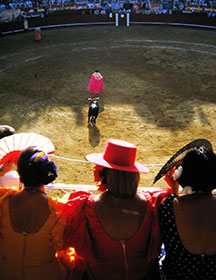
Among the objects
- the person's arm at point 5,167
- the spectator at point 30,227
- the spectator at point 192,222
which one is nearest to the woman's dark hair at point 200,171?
the spectator at point 192,222

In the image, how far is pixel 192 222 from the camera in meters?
2.01

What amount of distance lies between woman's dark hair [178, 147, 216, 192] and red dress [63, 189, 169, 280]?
1.00 feet

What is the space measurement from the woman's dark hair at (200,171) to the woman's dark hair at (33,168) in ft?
3.28

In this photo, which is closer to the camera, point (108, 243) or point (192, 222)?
point (192, 222)

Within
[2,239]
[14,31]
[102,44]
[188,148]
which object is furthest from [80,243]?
[14,31]

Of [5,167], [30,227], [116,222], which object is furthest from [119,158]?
[5,167]

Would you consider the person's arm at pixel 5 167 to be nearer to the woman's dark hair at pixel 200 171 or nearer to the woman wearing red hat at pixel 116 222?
the woman wearing red hat at pixel 116 222

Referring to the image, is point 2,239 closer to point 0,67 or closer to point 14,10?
point 0,67

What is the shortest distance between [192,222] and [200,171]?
35 cm

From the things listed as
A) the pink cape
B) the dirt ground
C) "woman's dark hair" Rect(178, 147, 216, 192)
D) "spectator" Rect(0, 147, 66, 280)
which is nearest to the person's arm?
"spectator" Rect(0, 147, 66, 280)

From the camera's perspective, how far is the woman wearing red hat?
2111 mm

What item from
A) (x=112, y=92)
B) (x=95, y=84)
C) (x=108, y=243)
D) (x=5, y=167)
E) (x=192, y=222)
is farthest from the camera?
(x=112, y=92)

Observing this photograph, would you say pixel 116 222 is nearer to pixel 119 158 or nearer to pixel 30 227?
pixel 119 158

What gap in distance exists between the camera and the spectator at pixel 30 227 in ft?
6.91
